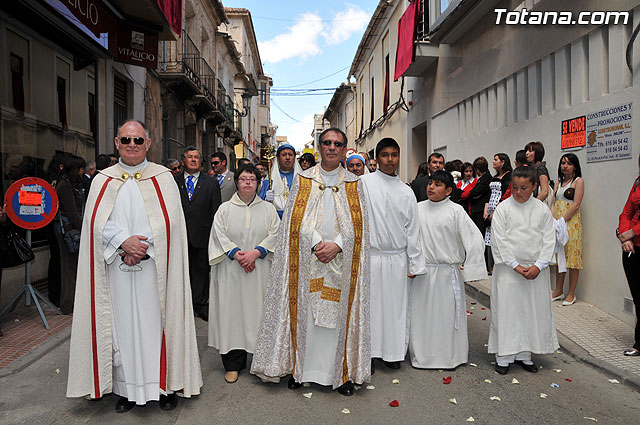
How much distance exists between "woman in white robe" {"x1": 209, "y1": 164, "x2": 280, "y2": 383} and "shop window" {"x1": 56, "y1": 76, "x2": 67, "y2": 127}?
6.09m

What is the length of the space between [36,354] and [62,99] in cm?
570

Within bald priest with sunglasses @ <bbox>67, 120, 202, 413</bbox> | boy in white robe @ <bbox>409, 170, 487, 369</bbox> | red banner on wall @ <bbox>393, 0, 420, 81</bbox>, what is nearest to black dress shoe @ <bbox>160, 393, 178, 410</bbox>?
bald priest with sunglasses @ <bbox>67, 120, 202, 413</bbox>

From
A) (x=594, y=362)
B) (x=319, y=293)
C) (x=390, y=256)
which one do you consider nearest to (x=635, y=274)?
(x=594, y=362)

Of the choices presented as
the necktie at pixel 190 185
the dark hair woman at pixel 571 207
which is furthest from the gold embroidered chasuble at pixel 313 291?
the dark hair woman at pixel 571 207

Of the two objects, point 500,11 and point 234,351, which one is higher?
point 500,11

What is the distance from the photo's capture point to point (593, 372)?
4.60m

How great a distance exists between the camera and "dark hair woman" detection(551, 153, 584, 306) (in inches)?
253

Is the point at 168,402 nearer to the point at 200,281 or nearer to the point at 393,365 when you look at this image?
the point at 393,365

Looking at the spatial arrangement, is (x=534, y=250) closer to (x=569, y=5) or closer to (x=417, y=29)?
(x=569, y=5)

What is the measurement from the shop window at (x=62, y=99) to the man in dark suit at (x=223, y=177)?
320 centimetres

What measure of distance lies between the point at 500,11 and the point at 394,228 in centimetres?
657

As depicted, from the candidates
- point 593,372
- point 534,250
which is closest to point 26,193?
point 534,250

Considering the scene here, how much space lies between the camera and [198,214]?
258 inches

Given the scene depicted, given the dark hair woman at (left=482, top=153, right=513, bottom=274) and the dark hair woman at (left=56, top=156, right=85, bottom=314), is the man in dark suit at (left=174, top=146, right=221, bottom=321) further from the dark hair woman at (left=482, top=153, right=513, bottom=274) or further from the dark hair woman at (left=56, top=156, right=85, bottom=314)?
the dark hair woman at (left=482, top=153, right=513, bottom=274)
